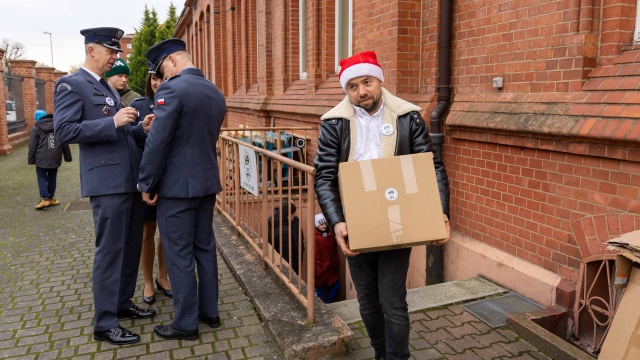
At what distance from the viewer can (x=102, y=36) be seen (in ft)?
11.9

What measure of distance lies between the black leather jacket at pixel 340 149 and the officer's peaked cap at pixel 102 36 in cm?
186

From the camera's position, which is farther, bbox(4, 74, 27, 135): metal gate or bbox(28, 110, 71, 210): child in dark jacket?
bbox(4, 74, 27, 135): metal gate

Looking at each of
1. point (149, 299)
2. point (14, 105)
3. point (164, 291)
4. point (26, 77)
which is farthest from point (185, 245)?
point (26, 77)

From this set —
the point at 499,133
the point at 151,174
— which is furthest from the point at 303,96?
the point at 151,174

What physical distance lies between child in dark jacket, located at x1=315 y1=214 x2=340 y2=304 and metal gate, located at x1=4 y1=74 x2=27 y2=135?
57.8 ft

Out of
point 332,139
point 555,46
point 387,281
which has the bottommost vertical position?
point 387,281

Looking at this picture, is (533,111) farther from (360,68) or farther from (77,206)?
(77,206)

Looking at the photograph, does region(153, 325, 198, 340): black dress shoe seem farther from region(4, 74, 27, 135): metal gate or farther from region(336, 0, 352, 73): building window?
→ region(4, 74, 27, 135): metal gate

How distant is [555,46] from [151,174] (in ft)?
9.77

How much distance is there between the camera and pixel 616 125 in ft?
10.5

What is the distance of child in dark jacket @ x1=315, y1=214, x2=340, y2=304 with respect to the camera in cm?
596

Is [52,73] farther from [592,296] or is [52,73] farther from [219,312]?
[592,296]

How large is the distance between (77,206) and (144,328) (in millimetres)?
5699

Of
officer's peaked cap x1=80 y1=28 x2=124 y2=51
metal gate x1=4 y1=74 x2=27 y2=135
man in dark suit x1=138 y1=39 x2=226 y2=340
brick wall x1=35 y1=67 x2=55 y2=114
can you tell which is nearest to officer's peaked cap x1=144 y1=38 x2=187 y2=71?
man in dark suit x1=138 y1=39 x2=226 y2=340
